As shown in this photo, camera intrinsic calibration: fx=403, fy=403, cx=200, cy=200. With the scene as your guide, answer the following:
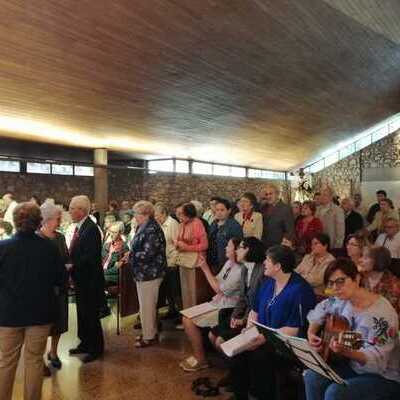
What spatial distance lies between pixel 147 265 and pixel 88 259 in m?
0.63

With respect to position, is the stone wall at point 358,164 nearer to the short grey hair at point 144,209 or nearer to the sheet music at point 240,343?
the short grey hair at point 144,209

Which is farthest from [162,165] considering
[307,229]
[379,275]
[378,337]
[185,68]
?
[378,337]

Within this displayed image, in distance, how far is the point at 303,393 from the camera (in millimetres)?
2693

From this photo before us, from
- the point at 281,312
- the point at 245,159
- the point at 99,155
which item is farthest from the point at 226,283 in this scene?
the point at 245,159

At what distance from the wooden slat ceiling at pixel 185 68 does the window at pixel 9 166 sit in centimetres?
122

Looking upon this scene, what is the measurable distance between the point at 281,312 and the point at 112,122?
262 inches

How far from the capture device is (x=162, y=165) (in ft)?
42.2

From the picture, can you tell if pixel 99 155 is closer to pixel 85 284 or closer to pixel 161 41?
pixel 161 41

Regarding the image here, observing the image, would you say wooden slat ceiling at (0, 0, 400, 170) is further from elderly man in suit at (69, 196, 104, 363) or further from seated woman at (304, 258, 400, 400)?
seated woman at (304, 258, 400, 400)

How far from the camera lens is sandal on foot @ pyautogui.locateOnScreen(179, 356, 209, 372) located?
3.49 m

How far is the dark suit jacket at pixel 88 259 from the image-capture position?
3678 millimetres

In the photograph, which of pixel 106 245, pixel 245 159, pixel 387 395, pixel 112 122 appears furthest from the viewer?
pixel 245 159

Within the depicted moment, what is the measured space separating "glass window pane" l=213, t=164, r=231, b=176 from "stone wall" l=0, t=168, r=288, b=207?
0.68ft

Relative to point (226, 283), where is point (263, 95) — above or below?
above
